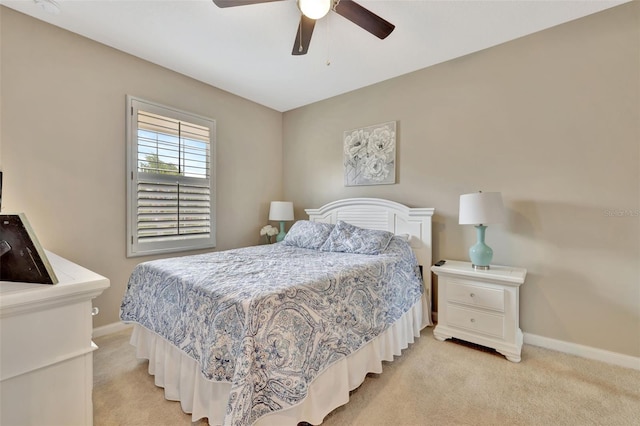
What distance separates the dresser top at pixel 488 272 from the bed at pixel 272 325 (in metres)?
0.31

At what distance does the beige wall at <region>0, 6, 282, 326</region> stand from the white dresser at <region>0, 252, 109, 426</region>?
2044 mm

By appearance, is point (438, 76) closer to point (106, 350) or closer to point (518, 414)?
point (518, 414)

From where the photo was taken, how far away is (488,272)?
2297 millimetres

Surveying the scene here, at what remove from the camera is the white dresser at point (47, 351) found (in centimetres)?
71

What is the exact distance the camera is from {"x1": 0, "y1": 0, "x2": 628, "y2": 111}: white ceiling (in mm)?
2100

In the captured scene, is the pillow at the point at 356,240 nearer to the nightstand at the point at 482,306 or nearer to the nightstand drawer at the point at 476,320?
the nightstand at the point at 482,306

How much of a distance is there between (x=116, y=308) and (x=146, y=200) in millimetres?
1090

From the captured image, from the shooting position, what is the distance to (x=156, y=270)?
6.32ft

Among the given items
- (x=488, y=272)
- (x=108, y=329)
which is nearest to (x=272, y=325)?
(x=488, y=272)

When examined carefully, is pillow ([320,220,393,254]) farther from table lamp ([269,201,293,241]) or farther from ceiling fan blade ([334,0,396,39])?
ceiling fan blade ([334,0,396,39])

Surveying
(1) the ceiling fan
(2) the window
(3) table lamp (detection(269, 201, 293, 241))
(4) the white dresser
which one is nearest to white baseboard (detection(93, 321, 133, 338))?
(2) the window

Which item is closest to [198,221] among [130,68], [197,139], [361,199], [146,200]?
[146,200]

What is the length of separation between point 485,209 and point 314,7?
6.46ft

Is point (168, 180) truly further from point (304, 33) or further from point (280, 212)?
point (304, 33)
